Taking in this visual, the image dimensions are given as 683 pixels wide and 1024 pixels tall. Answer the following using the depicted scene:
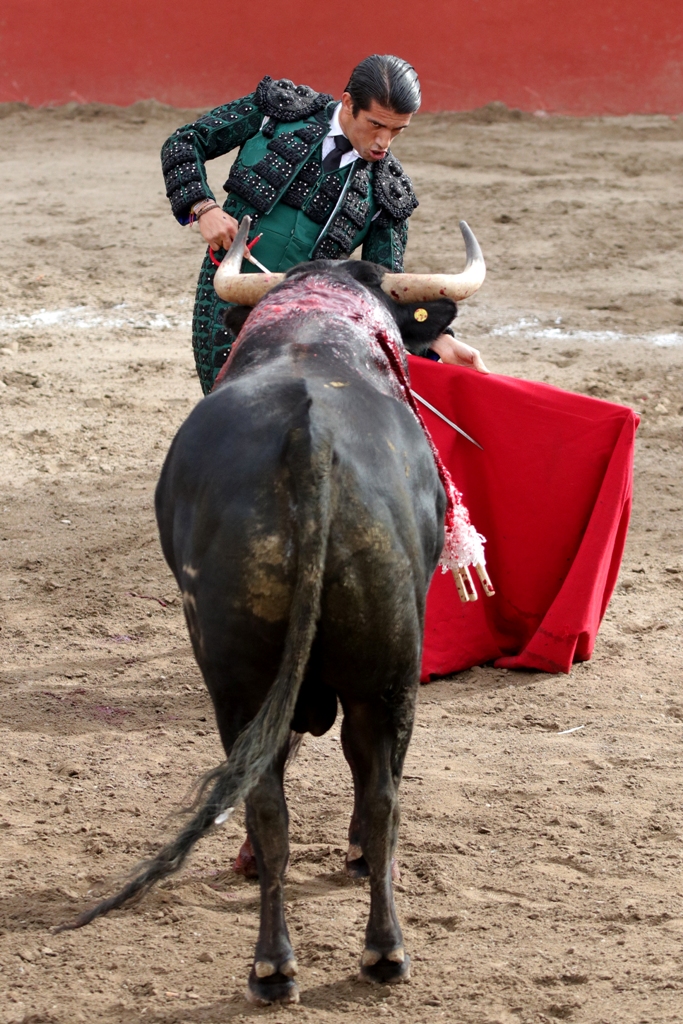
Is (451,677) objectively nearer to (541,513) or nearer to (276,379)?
(541,513)

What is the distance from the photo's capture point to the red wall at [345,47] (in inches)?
472

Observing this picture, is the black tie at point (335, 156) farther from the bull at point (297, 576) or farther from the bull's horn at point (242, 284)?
the bull at point (297, 576)

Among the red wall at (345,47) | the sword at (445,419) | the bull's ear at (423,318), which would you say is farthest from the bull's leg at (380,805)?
the red wall at (345,47)

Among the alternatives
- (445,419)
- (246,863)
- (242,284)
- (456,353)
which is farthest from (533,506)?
→ (246,863)

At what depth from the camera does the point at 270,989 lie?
2.75 meters

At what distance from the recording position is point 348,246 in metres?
4.03

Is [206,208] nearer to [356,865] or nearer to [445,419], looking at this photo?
[445,419]

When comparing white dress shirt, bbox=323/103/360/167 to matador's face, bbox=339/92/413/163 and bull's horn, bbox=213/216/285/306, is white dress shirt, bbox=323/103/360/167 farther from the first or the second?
bull's horn, bbox=213/216/285/306

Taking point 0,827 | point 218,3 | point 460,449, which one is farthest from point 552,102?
point 0,827

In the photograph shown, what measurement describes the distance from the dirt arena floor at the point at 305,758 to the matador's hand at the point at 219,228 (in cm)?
158

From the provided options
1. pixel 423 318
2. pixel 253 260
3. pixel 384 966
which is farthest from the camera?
pixel 253 260

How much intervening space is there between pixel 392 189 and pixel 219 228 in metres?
0.60

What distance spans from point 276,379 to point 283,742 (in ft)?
2.53

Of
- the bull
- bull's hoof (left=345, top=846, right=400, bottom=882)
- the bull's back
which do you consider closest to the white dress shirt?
the bull
